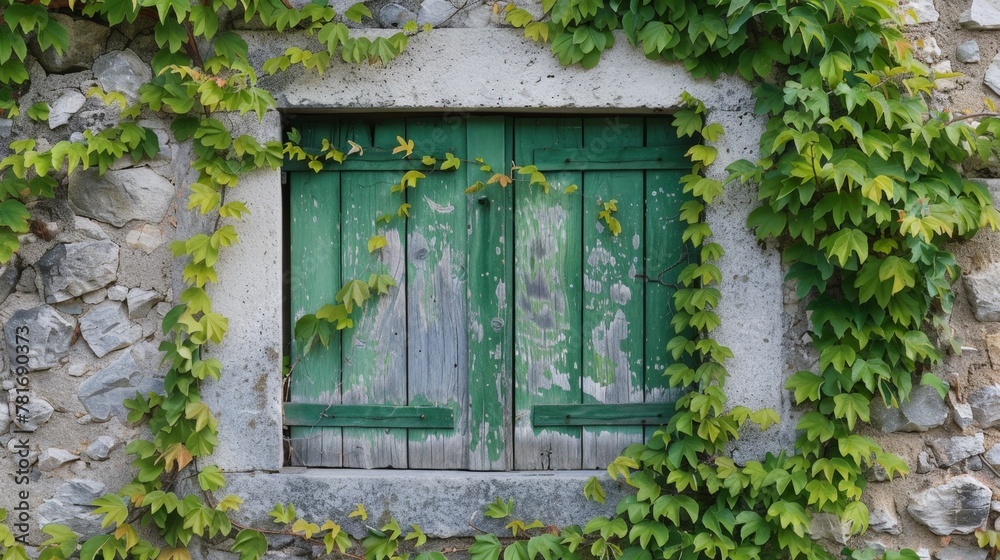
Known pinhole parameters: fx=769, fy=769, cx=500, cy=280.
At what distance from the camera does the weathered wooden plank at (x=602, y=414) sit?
8.59 ft

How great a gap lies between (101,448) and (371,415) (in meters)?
0.87

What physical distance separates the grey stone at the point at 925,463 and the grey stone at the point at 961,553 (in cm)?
26

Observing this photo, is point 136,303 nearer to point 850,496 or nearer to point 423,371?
point 423,371

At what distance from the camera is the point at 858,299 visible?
95.2 inches

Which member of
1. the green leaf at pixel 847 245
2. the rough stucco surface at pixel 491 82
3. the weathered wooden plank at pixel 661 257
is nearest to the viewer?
the green leaf at pixel 847 245

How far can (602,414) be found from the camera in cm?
262

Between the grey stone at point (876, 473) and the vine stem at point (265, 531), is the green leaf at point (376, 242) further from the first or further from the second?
the grey stone at point (876, 473)

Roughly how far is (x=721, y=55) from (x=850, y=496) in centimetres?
143

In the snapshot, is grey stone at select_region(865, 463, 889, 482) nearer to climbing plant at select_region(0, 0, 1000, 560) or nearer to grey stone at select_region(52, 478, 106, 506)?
climbing plant at select_region(0, 0, 1000, 560)

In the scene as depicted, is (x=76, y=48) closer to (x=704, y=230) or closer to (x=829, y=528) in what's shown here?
(x=704, y=230)

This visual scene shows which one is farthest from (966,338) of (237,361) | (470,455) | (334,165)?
(237,361)

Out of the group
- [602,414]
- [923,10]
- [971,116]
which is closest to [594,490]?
[602,414]

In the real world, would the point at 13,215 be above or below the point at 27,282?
above

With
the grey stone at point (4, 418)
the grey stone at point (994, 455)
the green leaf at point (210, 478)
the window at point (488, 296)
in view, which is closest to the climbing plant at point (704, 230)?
the green leaf at point (210, 478)
